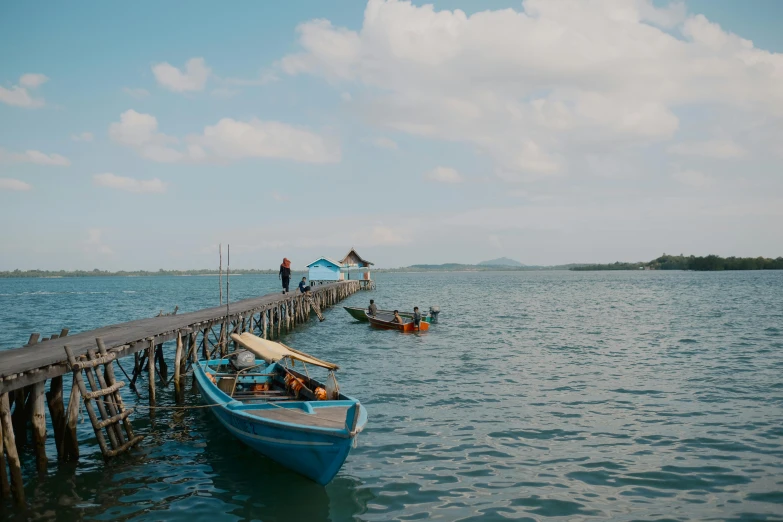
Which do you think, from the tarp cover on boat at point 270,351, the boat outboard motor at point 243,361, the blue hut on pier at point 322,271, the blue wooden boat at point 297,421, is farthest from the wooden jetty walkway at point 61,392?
the blue hut on pier at point 322,271

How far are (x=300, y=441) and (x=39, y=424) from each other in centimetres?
453

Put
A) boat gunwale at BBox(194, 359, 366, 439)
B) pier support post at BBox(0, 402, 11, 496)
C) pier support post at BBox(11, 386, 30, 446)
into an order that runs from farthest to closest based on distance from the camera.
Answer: pier support post at BBox(11, 386, 30, 446) → pier support post at BBox(0, 402, 11, 496) → boat gunwale at BBox(194, 359, 366, 439)

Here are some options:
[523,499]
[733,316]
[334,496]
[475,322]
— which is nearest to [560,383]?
[523,499]

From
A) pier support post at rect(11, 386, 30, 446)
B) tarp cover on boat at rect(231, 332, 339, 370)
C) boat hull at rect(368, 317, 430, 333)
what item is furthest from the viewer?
boat hull at rect(368, 317, 430, 333)

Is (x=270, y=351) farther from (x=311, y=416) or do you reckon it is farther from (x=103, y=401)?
(x=311, y=416)

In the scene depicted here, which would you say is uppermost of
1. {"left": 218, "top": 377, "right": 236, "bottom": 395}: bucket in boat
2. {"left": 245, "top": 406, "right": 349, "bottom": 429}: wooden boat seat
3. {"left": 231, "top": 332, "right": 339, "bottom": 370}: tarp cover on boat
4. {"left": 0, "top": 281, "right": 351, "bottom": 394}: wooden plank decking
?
{"left": 0, "top": 281, "right": 351, "bottom": 394}: wooden plank decking

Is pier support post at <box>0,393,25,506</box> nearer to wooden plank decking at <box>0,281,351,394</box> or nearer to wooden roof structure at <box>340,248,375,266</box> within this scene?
wooden plank decking at <box>0,281,351,394</box>

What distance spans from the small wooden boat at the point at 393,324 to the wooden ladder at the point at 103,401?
62.2 feet

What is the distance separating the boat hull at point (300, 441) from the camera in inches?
313

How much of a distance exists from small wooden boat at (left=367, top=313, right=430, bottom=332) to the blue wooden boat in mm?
16468

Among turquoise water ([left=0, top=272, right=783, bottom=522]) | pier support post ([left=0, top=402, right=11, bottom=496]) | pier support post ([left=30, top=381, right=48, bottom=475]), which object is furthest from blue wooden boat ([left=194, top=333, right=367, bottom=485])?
pier support post ([left=0, top=402, right=11, bottom=496])

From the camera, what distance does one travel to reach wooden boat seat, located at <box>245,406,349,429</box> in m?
8.41

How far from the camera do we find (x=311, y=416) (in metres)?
8.84

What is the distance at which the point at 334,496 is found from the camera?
8.38 metres
